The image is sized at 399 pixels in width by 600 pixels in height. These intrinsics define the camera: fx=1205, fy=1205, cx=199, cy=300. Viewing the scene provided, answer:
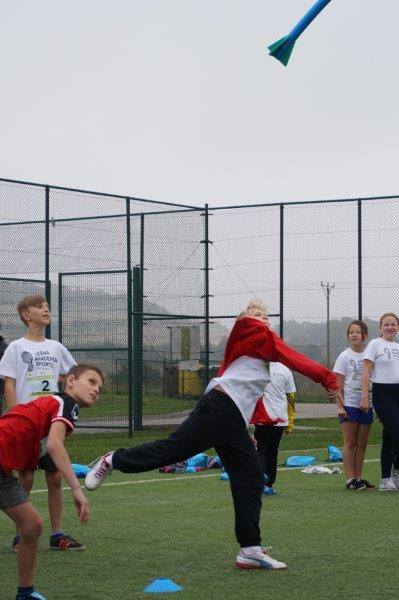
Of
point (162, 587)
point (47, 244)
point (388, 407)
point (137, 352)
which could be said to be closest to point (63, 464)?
point (162, 587)

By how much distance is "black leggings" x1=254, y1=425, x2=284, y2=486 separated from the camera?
1234 centimetres

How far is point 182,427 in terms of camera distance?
7.91 metres

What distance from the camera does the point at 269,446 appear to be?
40.8 feet

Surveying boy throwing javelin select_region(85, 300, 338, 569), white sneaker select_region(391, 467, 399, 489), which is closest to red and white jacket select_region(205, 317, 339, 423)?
boy throwing javelin select_region(85, 300, 338, 569)

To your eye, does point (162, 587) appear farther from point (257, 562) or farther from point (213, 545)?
point (213, 545)

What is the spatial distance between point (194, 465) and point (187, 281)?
7.36 m

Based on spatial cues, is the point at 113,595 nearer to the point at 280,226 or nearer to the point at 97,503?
the point at 97,503

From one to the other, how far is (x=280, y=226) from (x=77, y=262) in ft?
12.8

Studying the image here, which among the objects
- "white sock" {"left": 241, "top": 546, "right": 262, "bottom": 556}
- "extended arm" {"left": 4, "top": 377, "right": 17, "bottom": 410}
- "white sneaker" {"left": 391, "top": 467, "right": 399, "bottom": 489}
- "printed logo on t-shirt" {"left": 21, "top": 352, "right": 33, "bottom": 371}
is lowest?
"white sneaker" {"left": 391, "top": 467, "right": 399, "bottom": 489}

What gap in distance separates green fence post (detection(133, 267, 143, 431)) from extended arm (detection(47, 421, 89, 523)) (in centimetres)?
1462

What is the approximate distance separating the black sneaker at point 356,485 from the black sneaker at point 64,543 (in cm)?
471

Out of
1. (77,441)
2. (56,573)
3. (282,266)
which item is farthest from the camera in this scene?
(282,266)

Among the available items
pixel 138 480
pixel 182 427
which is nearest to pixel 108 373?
pixel 138 480

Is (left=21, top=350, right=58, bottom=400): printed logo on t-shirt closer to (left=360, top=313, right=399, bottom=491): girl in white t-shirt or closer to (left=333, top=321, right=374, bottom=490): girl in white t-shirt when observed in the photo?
(left=360, top=313, right=399, bottom=491): girl in white t-shirt
